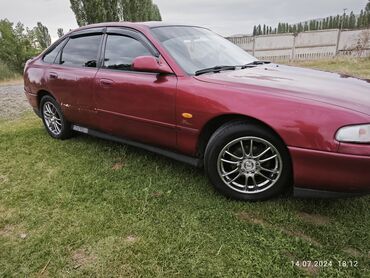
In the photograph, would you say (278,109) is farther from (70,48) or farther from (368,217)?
(70,48)

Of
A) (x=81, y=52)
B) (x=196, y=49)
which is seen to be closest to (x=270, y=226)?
(x=196, y=49)

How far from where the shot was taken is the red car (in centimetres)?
218

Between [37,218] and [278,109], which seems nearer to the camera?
[278,109]

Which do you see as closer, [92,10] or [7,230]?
[7,230]

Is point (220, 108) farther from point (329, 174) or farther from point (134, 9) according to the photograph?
point (134, 9)

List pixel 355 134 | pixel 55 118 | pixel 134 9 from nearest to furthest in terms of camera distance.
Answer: pixel 355 134, pixel 55 118, pixel 134 9

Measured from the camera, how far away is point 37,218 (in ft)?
8.64

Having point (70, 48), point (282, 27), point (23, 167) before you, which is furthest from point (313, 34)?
point (23, 167)

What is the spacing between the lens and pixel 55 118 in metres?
4.44

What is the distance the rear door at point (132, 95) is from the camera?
290 cm

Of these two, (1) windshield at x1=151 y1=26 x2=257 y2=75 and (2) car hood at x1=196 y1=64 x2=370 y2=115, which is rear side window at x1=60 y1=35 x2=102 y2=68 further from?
(2) car hood at x1=196 y1=64 x2=370 y2=115

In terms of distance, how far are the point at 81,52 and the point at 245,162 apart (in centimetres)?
251

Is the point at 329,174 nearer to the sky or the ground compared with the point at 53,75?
nearer to the ground

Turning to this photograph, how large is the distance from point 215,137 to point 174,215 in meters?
0.74
